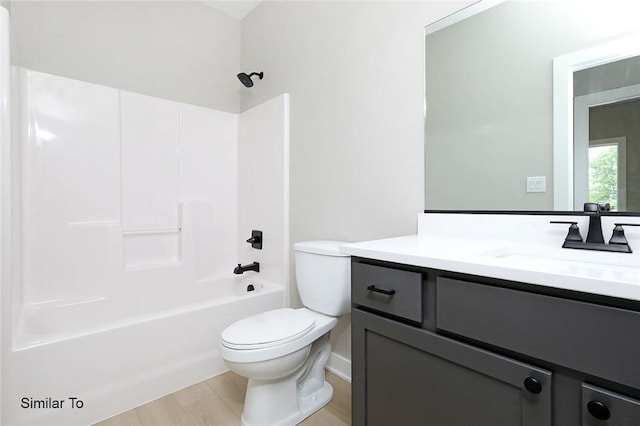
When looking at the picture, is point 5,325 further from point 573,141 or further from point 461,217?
point 573,141

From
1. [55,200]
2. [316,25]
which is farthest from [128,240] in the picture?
[316,25]


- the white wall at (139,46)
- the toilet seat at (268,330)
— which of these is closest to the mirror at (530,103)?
the toilet seat at (268,330)

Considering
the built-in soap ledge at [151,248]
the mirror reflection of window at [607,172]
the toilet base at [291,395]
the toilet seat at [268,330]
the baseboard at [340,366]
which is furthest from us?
the built-in soap ledge at [151,248]

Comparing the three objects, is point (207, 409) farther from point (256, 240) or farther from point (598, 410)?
point (598, 410)

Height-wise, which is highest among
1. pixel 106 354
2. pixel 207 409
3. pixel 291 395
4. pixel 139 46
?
pixel 139 46

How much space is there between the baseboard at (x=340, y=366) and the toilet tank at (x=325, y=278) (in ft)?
1.47

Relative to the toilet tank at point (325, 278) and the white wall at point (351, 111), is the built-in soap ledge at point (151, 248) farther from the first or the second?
the toilet tank at point (325, 278)

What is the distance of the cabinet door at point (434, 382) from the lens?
68cm

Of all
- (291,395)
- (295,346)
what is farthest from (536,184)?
(291,395)

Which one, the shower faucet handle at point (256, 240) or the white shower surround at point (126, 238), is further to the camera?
the shower faucet handle at point (256, 240)

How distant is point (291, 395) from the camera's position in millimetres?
1420

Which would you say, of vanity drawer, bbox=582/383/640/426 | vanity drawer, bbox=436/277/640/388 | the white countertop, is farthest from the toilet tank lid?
vanity drawer, bbox=582/383/640/426

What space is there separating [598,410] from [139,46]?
283cm

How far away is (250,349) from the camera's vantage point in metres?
1.21
